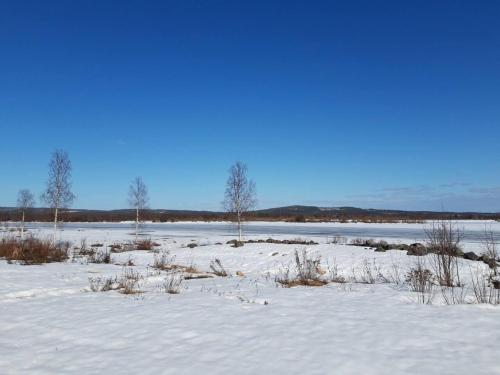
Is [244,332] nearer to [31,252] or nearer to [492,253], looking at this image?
[492,253]

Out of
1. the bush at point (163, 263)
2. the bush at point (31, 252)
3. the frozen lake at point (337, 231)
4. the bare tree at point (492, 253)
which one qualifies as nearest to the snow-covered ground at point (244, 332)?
the bare tree at point (492, 253)

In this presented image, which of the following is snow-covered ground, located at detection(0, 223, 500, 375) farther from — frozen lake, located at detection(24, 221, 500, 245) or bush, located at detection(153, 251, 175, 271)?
frozen lake, located at detection(24, 221, 500, 245)

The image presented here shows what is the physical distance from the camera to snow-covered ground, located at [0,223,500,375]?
14.3 feet

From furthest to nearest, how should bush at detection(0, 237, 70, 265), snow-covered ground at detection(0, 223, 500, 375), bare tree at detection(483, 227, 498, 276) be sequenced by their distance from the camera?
bush at detection(0, 237, 70, 265), bare tree at detection(483, 227, 498, 276), snow-covered ground at detection(0, 223, 500, 375)

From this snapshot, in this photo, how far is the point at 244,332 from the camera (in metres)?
5.53

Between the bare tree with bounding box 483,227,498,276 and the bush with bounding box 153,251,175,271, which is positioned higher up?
the bare tree with bounding box 483,227,498,276

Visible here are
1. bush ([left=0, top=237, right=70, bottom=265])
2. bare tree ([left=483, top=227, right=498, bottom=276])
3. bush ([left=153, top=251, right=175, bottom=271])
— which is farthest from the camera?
bush ([left=0, top=237, right=70, bottom=265])

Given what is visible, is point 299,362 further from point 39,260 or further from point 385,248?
point 385,248

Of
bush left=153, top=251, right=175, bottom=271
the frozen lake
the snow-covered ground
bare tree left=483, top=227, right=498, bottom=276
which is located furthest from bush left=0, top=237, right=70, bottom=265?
the frozen lake

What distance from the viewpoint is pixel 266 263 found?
1947cm

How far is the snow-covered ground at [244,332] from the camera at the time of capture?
14.3 ft

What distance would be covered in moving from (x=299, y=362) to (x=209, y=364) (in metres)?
0.92

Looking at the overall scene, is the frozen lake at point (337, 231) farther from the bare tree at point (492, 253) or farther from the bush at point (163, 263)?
the bush at point (163, 263)

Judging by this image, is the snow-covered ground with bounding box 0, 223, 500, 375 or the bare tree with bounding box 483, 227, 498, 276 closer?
the snow-covered ground with bounding box 0, 223, 500, 375
